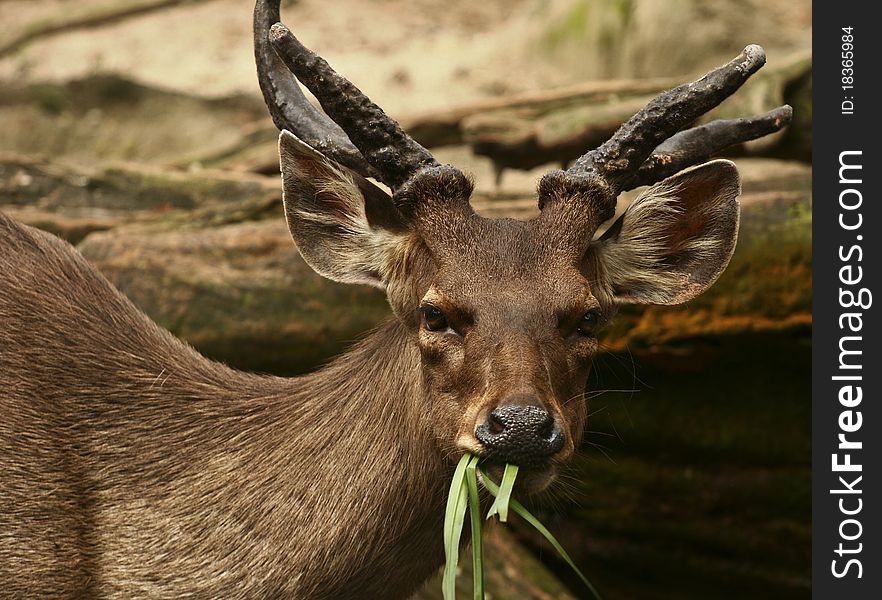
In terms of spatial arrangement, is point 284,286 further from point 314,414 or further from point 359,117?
point 359,117

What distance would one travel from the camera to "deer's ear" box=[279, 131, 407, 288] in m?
5.58

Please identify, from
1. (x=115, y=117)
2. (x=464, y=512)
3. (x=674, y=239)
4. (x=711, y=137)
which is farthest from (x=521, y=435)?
(x=115, y=117)

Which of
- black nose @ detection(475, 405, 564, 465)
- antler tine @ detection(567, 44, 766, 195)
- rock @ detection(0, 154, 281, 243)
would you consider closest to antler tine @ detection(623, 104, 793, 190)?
antler tine @ detection(567, 44, 766, 195)

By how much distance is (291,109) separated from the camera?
19.6 ft

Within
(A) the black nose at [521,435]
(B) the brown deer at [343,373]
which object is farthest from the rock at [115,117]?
(A) the black nose at [521,435]

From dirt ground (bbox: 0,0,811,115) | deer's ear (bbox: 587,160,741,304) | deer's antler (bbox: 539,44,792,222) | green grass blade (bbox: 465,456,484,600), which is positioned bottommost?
green grass blade (bbox: 465,456,484,600)

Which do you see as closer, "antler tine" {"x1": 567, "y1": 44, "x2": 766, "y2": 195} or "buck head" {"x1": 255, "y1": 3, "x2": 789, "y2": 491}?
"buck head" {"x1": 255, "y1": 3, "x2": 789, "y2": 491}

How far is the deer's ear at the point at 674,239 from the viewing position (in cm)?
577

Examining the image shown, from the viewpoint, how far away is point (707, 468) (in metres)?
8.74

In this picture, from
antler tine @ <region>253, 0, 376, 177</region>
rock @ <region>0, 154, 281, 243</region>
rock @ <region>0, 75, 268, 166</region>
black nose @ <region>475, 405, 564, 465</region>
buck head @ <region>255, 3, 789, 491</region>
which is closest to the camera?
black nose @ <region>475, 405, 564, 465</region>

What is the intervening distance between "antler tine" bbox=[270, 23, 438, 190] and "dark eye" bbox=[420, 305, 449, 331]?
62cm

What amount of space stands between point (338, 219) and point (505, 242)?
0.89m

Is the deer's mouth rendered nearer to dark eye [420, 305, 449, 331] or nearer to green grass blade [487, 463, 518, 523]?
green grass blade [487, 463, 518, 523]

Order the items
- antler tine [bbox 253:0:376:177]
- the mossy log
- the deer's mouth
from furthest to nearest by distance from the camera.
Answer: the mossy log
antler tine [bbox 253:0:376:177]
the deer's mouth
